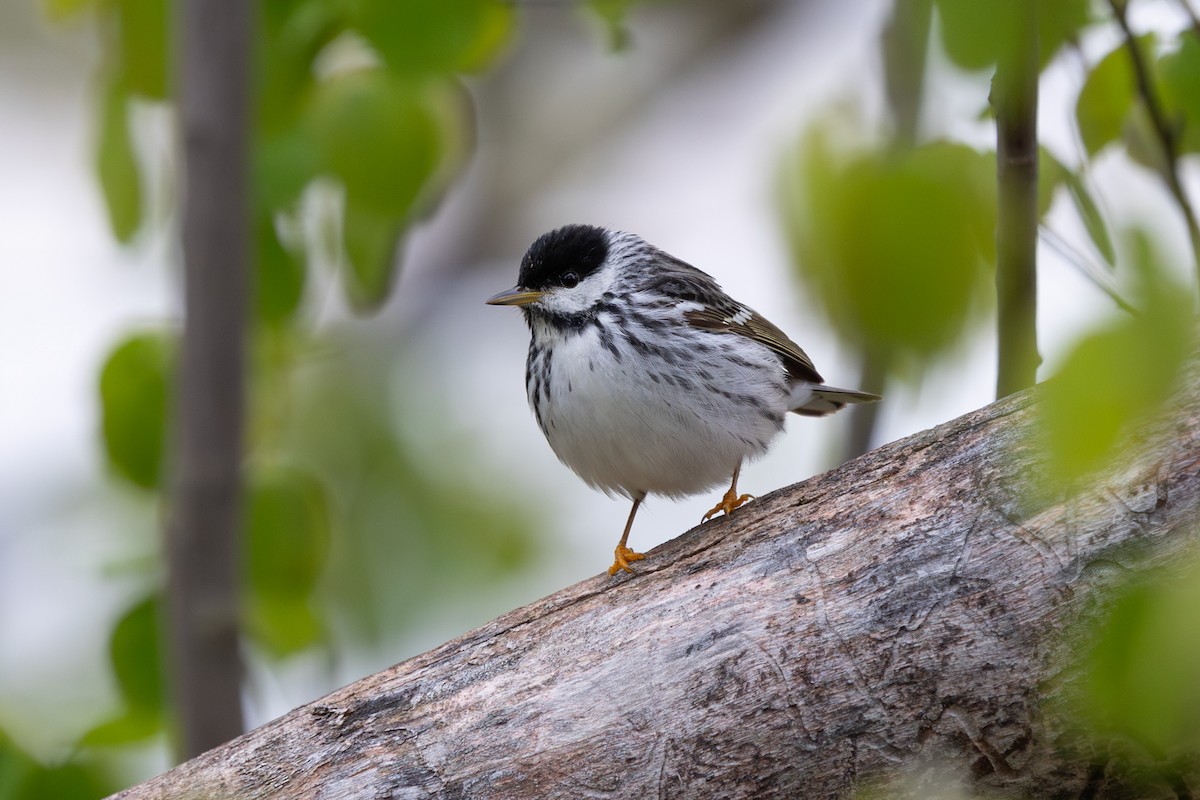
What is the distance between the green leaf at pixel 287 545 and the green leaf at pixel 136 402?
13.0 inches

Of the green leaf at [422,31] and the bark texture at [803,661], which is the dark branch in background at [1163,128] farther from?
the green leaf at [422,31]

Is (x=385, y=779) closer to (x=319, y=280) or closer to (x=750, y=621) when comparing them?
(x=750, y=621)

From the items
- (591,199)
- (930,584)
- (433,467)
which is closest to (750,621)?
(930,584)

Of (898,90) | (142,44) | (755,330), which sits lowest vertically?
(898,90)

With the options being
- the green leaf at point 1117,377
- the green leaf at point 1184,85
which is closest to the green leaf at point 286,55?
the green leaf at point 1184,85

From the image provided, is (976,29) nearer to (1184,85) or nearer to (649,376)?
(1184,85)

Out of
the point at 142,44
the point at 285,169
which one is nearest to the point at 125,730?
the point at 285,169

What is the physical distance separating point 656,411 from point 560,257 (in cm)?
82

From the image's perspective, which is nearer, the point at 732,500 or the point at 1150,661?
the point at 1150,661

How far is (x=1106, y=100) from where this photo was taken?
97.7 inches

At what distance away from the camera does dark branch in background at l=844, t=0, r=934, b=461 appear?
166 centimetres

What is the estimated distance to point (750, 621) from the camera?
2562 millimetres

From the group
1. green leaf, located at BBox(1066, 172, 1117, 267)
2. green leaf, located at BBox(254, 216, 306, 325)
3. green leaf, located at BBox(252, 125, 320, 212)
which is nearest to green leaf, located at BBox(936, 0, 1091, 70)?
green leaf, located at BBox(1066, 172, 1117, 267)

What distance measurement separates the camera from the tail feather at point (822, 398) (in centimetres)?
382
